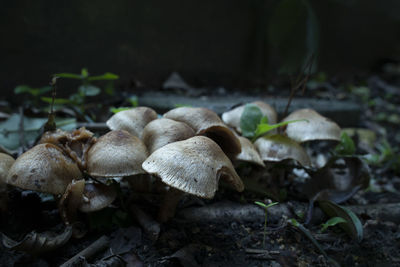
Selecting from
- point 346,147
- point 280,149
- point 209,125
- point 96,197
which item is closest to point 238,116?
point 280,149

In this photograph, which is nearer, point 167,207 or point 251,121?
point 167,207

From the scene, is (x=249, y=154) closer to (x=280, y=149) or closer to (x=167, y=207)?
(x=280, y=149)

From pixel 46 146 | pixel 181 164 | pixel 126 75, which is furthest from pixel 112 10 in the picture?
pixel 181 164

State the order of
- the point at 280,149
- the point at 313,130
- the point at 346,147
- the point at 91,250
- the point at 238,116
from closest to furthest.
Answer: the point at 91,250, the point at 280,149, the point at 313,130, the point at 346,147, the point at 238,116

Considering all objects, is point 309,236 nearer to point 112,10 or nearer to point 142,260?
point 142,260

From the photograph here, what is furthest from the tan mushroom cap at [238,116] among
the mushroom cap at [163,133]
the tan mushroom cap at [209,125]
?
the mushroom cap at [163,133]

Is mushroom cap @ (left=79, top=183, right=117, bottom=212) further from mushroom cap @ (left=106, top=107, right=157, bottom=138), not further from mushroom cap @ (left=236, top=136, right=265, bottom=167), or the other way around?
mushroom cap @ (left=236, top=136, right=265, bottom=167)

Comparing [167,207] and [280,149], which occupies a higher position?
[280,149]
